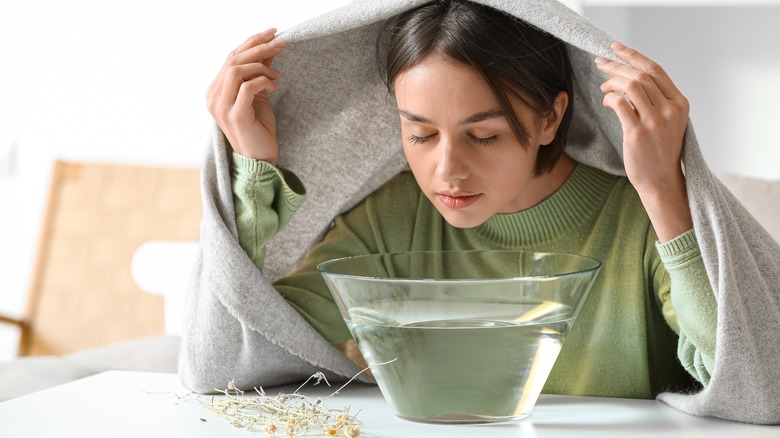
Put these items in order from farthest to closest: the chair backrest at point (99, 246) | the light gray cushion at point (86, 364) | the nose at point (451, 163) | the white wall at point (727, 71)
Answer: the chair backrest at point (99, 246) → the white wall at point (727, 71) → the light gray cushion at point (86, 364) → the nose at point (451, 163)

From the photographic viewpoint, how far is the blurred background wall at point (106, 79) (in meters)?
2.52

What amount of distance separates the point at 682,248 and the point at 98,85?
2.10 meters

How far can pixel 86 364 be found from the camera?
1792 millimetres

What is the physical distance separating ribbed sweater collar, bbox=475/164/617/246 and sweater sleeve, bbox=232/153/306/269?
311mm

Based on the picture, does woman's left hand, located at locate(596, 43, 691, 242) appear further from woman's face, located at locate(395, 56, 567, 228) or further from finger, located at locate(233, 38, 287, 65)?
finger, located at locate(233, 38, 287, 65)

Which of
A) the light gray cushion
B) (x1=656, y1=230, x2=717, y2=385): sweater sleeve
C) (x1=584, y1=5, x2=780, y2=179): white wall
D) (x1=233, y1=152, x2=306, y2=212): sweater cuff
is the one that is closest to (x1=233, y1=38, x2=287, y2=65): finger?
(x1=233, y1=152, x2=306, y2=212): sweater cuff

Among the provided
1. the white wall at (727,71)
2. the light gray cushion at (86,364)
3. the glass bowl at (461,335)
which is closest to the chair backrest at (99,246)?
the light gray cushion at (86,364)

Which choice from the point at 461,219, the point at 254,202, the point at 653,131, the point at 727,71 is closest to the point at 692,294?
the point at 653,131

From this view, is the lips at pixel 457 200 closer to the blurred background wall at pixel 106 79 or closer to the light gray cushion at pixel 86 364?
the light gray cushion at pixel 86 364

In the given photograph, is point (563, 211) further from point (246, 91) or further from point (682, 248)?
point (246, 91)

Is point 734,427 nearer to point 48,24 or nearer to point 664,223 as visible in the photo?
point 664,223

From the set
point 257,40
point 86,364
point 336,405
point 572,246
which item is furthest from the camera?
point 86,364

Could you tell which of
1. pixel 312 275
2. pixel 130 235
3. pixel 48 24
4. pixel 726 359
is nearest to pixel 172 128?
pixel 130 235

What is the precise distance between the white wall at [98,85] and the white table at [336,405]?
1.56 m
